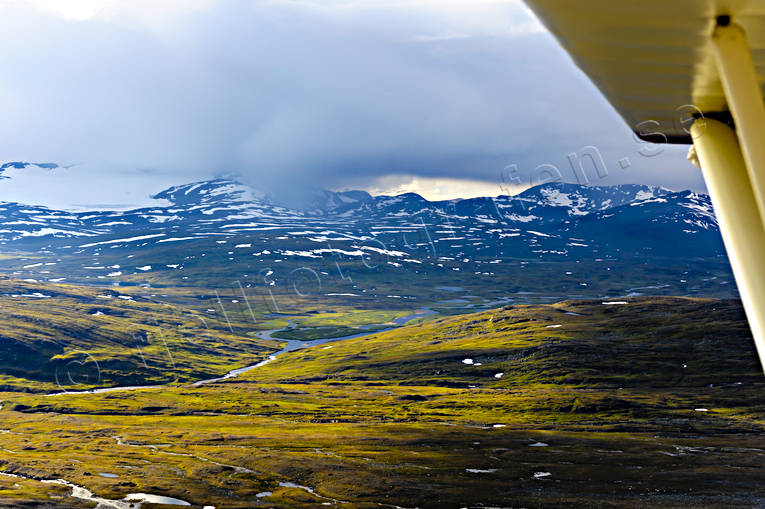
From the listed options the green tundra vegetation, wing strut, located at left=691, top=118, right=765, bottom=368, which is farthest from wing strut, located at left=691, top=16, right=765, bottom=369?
the green tundra vegetation

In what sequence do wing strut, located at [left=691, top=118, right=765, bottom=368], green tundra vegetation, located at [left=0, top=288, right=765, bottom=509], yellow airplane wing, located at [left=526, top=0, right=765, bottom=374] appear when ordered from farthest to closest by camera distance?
green tundra vegetation, located at [left=0, top=288, right=765, bottom=509]
wing strut, located at [left=691, top=118, right=765, bottom=368]
yellow airplane wing, located at [left=526, top=0, right=765, bottom=374]

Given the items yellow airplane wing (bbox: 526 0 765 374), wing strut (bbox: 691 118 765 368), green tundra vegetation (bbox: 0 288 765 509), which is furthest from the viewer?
green tundra vegetation (bbox: 0 288 765 509)

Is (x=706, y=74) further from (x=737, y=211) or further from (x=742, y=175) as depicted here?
(x=737, y=211)

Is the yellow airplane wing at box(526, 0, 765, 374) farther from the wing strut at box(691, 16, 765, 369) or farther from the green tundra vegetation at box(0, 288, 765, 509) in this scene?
the green tundra vegetation at box(0, 288, 765, 509)

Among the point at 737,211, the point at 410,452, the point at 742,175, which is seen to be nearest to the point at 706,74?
the point at 742,175

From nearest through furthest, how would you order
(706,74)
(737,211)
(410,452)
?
(737,211) < (706,74) < (410,452)

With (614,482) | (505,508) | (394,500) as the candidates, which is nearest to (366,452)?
(394,500)

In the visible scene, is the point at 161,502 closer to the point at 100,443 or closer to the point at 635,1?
the point at 100,443

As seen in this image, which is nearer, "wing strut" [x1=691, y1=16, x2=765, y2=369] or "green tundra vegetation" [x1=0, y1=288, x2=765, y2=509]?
"wing strut" [x1=691, y1=16, x2=765, y2=369]
